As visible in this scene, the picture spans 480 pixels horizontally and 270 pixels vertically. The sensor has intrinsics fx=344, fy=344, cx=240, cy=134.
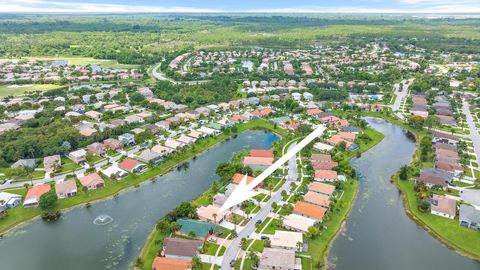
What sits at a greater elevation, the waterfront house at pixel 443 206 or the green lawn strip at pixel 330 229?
the waterfront house at pixel 443 206

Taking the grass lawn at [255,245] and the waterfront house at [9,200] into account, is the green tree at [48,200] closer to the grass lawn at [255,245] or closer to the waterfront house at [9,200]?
the waterfront house at [9,200]

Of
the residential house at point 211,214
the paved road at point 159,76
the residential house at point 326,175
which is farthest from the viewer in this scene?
the paved road at point 159,76

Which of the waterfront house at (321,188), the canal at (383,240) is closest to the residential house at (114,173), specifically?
the waterfront house at (321,188)

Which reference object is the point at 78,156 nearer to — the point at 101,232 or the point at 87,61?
the point at 101,232

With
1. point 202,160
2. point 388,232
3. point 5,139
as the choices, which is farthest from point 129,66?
point 388,232

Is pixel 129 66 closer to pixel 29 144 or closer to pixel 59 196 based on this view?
pixel 29 144

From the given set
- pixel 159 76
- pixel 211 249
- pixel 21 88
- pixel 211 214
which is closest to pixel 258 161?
pixel 211 214

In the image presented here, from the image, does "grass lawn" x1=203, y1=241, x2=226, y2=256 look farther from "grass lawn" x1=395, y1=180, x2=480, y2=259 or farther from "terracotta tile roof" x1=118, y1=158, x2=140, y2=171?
"grass lawn" x1=395, y1=180, x2=480, y2=259

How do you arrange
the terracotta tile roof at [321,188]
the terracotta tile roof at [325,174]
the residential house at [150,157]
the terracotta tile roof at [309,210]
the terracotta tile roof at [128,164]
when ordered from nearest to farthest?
the terracotta tile roof at [309,210] < the terracotta tile roof at [321,188] < the terracotta tile roof at [325,174] < the terracotta tile roof at [128,164] < the residential house at [150,157]
